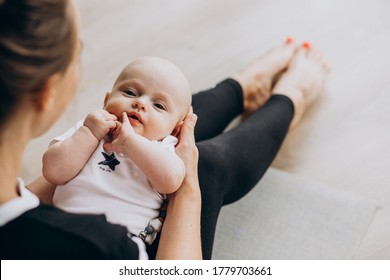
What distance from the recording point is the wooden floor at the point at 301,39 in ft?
5.29

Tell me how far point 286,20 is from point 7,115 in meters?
1.49

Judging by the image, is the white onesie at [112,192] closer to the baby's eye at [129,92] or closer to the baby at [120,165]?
the baby at [120,165]

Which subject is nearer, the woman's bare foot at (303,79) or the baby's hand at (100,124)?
the baby's hand at (100,124)

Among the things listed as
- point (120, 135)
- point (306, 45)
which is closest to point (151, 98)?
point (120, 135)

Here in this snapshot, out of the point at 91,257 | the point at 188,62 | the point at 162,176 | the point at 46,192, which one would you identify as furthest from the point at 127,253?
the point at 188,62

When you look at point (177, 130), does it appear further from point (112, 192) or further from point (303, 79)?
point (303, 79)

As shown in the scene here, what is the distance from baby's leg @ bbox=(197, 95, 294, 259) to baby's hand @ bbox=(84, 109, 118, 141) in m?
0.25

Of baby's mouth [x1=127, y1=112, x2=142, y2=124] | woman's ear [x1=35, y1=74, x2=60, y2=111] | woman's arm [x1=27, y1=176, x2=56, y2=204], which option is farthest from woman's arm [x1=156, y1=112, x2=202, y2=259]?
woman's ear [x1=35, y1=74, x2=60, y2=111]

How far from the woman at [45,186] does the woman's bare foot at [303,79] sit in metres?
0.37

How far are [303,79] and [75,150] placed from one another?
92cm

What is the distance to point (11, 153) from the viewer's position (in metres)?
0.77

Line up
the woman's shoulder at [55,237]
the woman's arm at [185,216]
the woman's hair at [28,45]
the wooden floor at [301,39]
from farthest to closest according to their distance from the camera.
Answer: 1. the wooden floor at [301,39]
2. the woman's arm at [185,216]
3. the woman's shoulder at [55,237]
4. the woman's hair at [28,45]

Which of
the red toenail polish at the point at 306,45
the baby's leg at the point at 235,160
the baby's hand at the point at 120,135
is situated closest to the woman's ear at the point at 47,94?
the baby's hand at the point at 120,135
